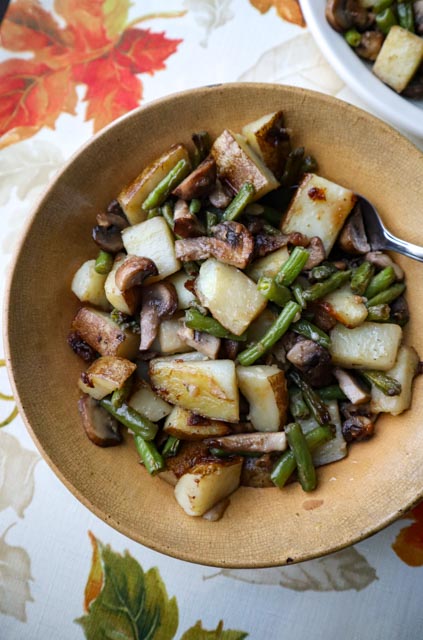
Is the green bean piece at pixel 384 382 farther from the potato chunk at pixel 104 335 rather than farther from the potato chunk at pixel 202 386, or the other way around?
the potato chunk at pixel 104 335

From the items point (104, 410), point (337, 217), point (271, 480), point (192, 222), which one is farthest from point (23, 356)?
point (337, 217)

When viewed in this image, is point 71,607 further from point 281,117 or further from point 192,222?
point 281,117

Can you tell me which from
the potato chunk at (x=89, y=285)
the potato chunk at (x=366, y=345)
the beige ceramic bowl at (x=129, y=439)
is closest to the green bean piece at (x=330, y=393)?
the potato chunk at (x=366, y=345)

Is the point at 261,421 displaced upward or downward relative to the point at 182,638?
upward

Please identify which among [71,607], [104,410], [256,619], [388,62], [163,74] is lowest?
[71,607]

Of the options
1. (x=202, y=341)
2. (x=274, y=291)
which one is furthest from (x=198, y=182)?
(x=202, y=341)

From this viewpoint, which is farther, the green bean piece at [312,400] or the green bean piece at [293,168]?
the green bean piece at [293,168]

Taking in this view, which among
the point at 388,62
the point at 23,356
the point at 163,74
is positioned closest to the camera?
the point at 23,356

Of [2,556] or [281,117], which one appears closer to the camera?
[281,117]

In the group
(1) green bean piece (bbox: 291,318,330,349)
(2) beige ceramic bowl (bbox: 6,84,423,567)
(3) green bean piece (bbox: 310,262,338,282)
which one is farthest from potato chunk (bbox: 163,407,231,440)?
(3) green bean piece (bbox: 310,262,338,282)
